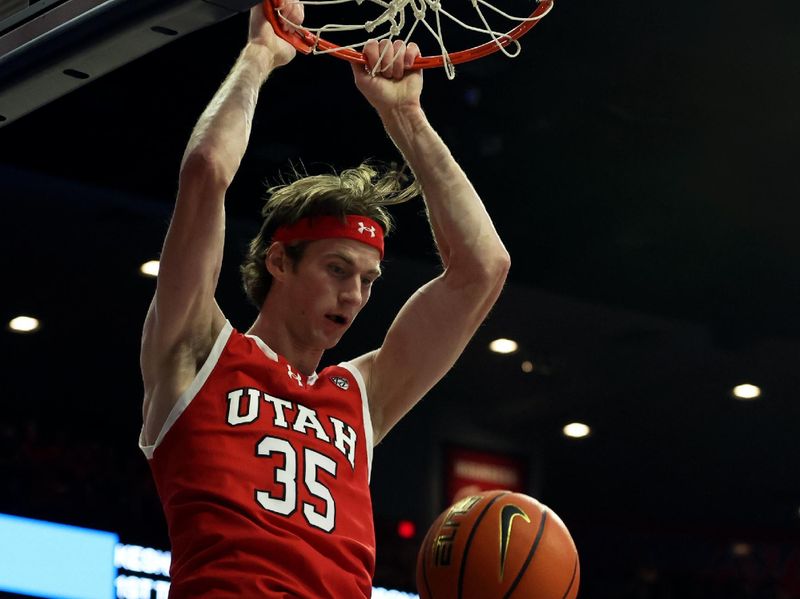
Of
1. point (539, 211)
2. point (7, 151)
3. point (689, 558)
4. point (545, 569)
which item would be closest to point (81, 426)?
point (7, 151)

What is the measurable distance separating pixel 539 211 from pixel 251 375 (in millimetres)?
5224

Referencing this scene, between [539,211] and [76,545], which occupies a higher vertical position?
[539,211]

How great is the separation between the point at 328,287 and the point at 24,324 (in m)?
6.43

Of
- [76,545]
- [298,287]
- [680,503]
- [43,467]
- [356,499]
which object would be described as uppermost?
[680,503]

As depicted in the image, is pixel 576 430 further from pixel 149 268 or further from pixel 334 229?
pixel 334 229

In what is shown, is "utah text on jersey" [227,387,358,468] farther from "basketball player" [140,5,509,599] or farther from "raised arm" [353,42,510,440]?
"raised arm" [353,42,510,440]

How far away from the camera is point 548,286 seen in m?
8.77

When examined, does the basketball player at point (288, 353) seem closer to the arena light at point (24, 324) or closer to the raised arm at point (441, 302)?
the raised arm at point (441, 302)

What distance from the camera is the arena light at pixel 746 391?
998cm

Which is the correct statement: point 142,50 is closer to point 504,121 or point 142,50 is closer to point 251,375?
point 251,375

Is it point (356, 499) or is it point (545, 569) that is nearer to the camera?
point (356, 499)

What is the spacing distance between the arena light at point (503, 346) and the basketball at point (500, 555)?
622 cm

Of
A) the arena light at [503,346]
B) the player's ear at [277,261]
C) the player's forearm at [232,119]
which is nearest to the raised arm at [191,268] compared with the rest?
the player's forearm at [232,119]

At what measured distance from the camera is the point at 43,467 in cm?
867
